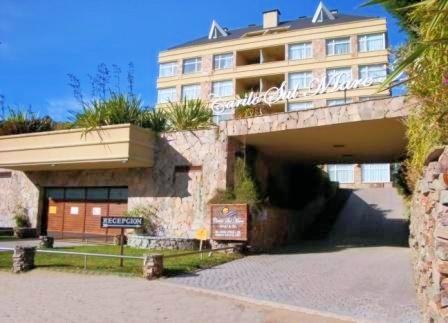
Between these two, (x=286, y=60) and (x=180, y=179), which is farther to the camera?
(x=286, y=60)

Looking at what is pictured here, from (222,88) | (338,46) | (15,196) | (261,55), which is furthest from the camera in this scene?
(222,88)

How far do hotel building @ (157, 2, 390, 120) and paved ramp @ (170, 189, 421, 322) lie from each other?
24200 millimetres

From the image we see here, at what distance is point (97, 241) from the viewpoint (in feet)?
62.7

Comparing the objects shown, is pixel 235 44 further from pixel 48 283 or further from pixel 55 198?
pixel 48 283

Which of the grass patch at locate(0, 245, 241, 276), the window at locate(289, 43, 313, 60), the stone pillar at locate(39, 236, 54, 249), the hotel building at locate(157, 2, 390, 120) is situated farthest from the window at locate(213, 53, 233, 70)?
the grass patch at locate(0, 245, 241, 276)

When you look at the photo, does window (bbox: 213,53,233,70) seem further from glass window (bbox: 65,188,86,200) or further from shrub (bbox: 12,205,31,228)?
shrub (bbox: 12,205,31,228)

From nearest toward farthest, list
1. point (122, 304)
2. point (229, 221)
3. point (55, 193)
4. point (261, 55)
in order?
point (122, 304)
point (229, 221)
point (55, 193)
point (261, 55)

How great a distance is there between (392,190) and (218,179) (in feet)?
76.8

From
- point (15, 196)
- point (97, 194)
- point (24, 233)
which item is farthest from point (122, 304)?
point (15, 196)

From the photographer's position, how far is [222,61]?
4797 centimetres

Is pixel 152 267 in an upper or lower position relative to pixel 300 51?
lower

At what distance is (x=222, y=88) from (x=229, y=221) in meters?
33.8

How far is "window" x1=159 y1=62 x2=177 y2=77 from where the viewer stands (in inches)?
2004

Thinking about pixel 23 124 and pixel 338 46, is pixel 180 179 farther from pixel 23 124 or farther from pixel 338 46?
pixel 338 46
